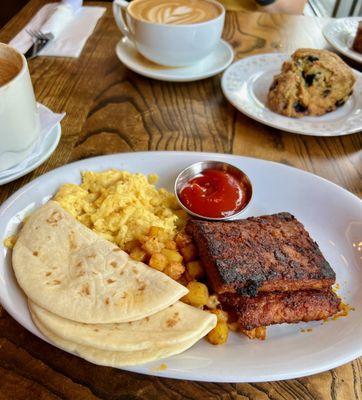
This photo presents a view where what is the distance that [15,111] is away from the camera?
192 centimetres

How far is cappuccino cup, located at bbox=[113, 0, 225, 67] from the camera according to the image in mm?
2855

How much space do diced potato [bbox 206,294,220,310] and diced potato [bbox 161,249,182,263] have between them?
0.23 meters

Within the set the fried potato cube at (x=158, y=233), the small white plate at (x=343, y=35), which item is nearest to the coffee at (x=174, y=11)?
the small white plate at (x=343, y=35)

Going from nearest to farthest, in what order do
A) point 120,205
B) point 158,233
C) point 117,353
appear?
point 117,353
point 158,233
point 120,205

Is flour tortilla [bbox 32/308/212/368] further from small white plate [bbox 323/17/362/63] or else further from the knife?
small white plate [bbox 323/17/362/63]

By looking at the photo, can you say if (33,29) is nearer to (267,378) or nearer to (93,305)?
(93,305)

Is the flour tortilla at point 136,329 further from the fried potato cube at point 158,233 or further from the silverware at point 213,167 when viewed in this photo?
the silverware at point 213,167

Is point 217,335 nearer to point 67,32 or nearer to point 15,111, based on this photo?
point 15,111

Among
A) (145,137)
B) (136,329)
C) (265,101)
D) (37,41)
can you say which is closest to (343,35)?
(265,101)

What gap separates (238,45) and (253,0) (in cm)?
154

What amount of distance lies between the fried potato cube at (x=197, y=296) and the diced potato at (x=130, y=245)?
36 centimetres

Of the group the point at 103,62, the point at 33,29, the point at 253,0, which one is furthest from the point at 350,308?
the point at 253,0

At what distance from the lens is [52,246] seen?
176cm

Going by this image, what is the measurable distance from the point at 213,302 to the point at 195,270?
19cm
